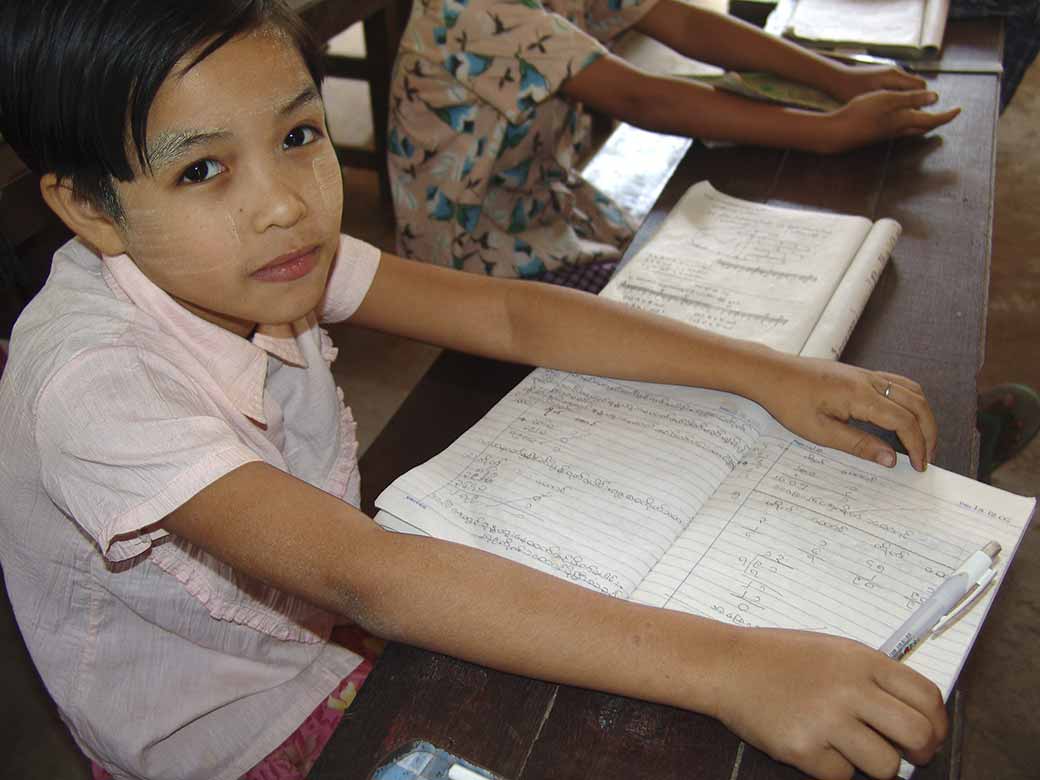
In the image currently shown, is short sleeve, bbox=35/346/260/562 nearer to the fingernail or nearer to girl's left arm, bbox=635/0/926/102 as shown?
the fingernail

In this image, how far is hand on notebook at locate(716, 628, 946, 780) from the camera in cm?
52

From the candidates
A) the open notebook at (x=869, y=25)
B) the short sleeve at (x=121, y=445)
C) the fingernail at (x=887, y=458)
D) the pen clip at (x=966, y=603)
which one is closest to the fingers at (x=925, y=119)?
the open notebook at (x=869, y=25)

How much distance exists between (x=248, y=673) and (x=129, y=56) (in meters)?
0.55

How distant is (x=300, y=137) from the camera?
0.69 metres

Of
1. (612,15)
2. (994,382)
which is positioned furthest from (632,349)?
(994,382)

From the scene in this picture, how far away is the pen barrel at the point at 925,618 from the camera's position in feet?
1.85

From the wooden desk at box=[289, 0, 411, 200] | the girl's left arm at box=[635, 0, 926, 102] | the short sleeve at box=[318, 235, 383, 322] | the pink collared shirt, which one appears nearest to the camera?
the pink collared shirt

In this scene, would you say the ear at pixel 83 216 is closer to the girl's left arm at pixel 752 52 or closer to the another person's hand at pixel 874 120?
the another person's hand at pixel 874 120

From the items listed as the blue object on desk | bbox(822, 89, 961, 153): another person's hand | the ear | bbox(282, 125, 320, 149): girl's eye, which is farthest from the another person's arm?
the blue object on desk

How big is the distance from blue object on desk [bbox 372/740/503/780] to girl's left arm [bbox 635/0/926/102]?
3.64 ft

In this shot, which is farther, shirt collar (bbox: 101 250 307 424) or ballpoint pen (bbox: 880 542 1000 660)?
shirt collar (bbox: 101 250 307 424)

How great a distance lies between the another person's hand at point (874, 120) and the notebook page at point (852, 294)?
0.23m

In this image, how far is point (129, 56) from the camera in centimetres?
58

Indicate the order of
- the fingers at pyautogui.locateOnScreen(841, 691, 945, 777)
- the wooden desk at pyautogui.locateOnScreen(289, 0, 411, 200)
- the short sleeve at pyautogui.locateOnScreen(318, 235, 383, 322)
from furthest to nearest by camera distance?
the wooden desk at pyautogui.locateOnScreen(289, 0, 411, 200), the short sleeve at pyautogui.locateOnScreen(318, 235, 383, 322), the fingers at pyautogui.locateOnScreen(841, 691, 945, 777)
